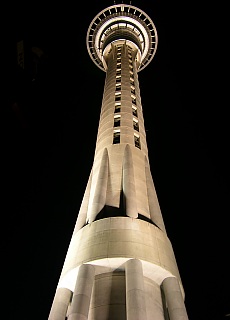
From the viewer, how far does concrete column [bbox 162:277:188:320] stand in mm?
19688

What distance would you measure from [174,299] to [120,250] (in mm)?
4579

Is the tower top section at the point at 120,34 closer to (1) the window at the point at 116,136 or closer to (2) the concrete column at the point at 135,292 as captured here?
(1) the window at the point at 116,136

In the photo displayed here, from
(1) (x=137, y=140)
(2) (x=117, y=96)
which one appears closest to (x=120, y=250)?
(1) (x=137, y=140)

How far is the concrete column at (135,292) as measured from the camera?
17844mm

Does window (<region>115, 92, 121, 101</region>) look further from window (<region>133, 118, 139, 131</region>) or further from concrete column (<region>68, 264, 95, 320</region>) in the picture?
concrete column (<region>68, 264, 95, 320</region>)

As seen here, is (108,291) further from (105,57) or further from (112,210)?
(105,57)

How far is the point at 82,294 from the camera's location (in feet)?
64.3

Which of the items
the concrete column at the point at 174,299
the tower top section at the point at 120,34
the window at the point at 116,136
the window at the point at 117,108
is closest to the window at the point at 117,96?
the window at the point at 117,108

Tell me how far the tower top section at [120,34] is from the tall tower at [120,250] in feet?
104

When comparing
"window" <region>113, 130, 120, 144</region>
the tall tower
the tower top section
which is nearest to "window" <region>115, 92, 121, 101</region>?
the tall tower

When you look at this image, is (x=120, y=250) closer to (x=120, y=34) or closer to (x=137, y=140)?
(x=137, y=140)

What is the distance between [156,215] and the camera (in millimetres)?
28359

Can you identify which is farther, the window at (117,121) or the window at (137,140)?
the window at (117,121)

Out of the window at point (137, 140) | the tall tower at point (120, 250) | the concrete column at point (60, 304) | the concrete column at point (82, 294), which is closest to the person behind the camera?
the concrete column at point (82, 294)
